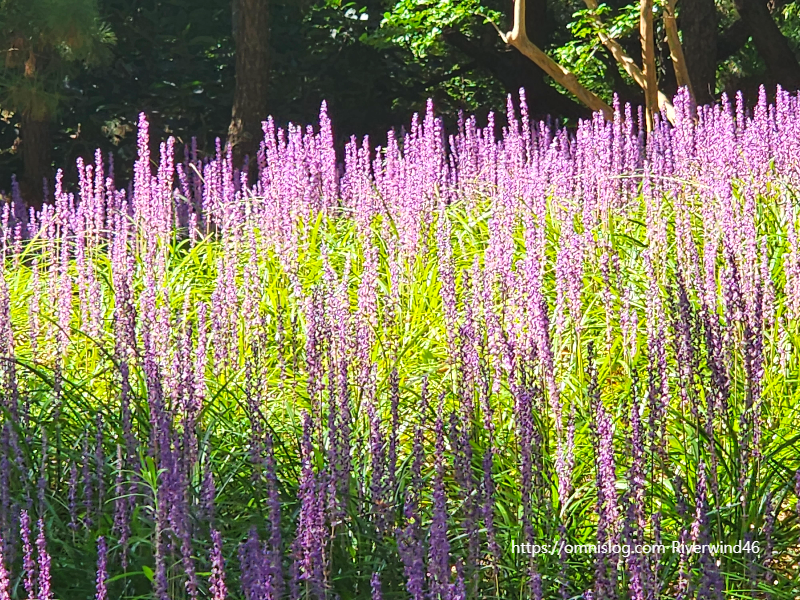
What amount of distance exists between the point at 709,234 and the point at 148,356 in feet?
9.53

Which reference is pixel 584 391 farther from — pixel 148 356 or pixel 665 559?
pixel 148 356

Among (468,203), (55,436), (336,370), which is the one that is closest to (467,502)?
(336,370)

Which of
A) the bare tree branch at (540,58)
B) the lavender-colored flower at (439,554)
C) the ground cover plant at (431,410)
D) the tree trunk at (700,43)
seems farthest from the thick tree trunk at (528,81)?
the lavender-colored flower at (439,554)

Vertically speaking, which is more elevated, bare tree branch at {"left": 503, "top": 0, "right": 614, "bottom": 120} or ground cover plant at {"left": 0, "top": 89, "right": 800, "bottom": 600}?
bare tree branch at {"left": 503, "top": 0, "right": 614, "bottom": 120}

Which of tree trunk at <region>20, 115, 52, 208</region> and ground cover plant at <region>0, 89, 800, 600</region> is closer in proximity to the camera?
ground cover plant at <region>0, 89, 800, 600</region>

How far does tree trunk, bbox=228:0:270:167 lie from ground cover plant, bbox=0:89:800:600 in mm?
5159

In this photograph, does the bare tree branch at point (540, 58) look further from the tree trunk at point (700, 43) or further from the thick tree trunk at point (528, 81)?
the thick tree trunk at point (528, 81)

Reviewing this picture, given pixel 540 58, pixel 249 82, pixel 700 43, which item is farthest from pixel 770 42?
pixel 249 82

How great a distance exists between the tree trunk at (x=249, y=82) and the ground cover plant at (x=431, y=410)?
5.16 metres

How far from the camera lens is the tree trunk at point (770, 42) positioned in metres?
13.6

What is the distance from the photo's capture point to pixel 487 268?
4.80 metres

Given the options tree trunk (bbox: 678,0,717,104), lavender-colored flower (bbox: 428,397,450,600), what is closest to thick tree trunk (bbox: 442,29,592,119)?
tree trunk (bbox: 678,0,717,104)

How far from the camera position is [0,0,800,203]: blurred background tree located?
12555mm

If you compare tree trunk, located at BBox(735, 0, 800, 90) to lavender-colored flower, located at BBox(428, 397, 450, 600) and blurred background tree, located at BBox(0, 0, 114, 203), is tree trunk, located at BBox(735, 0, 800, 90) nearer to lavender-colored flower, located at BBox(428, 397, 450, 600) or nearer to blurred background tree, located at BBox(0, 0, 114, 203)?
blurred background tree, located at BBox(0, 0, 114, 203)
